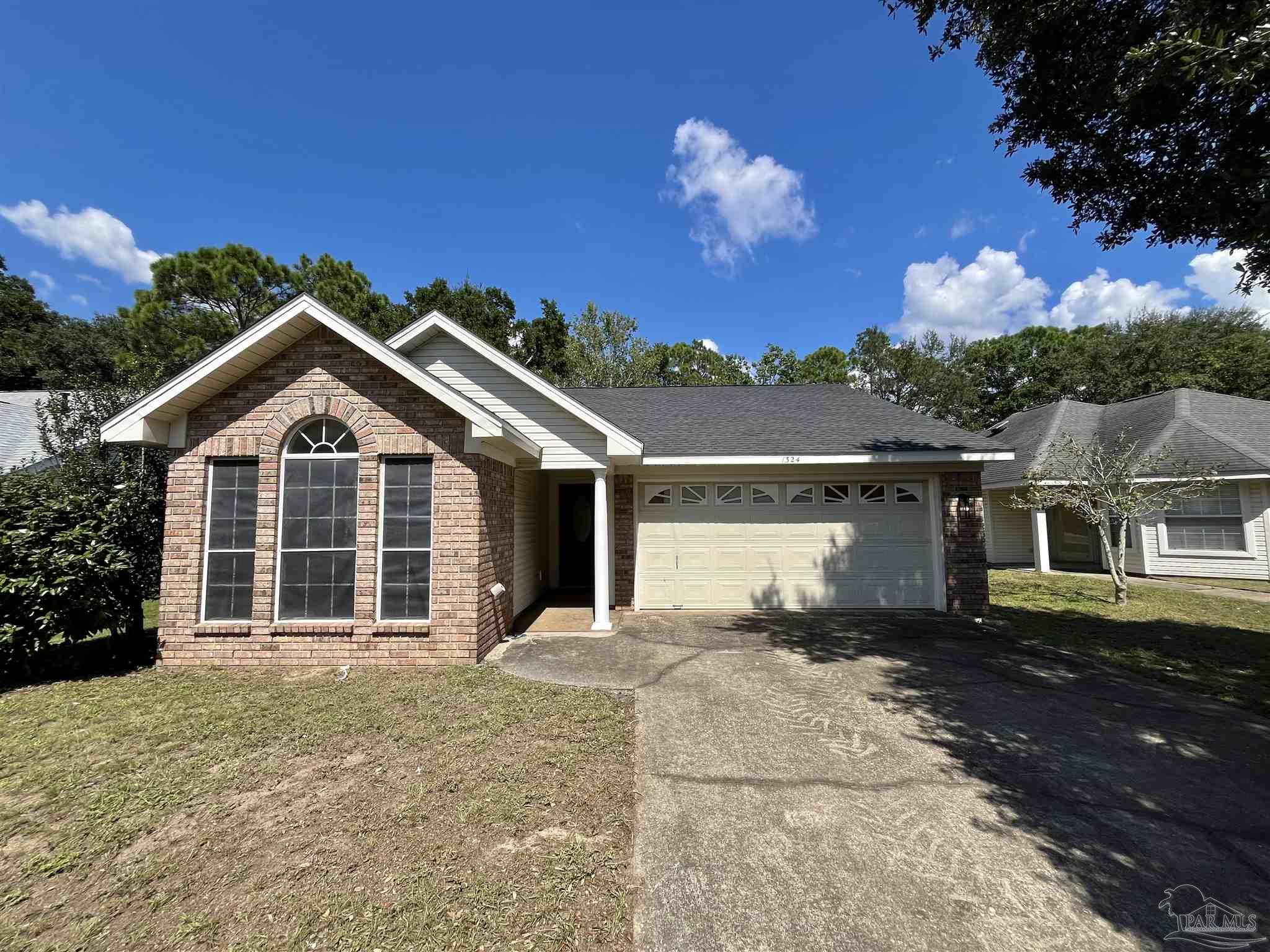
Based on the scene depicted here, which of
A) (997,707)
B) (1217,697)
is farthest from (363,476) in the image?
(1217,697)

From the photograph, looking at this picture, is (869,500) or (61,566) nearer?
(61,566)

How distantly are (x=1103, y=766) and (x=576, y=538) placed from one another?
962 cm

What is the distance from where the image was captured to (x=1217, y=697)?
522 centimetres

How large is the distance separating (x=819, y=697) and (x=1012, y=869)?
2.47 meters

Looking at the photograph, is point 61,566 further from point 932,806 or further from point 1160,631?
point 1160,631

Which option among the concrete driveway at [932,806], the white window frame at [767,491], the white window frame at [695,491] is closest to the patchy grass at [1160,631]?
the concrete driveway at [932,806]

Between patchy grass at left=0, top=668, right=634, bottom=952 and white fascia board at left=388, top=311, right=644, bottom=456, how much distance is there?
12.2 feet

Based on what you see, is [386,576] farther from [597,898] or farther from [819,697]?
[819,697]

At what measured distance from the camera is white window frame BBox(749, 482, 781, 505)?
933cm

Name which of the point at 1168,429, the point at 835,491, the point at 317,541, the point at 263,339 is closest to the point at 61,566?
the point at 317,541

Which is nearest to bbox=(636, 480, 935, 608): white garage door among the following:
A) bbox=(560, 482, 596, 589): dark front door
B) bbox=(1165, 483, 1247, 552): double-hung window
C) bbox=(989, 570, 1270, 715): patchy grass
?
bbox=(989, 570, 1270, 715): patchy grass

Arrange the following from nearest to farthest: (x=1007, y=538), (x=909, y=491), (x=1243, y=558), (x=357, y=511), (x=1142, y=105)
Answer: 1. (x=1142, y=105)
2. (x=357, y=511)
3. (x=909, y=491)
4. (x=1243, y=558)
5. (x=1007, y=538)

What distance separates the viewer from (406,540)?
6391 mm

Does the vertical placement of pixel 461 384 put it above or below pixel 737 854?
above
